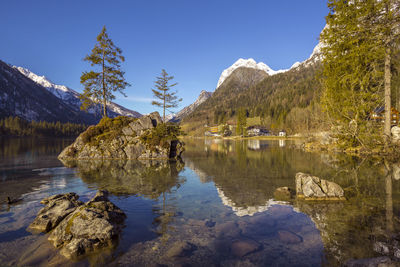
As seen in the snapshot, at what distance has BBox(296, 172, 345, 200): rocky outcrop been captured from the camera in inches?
456

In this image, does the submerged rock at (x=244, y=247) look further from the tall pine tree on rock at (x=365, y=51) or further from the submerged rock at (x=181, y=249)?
the tall pine tree on rock at (x=365, y=51)

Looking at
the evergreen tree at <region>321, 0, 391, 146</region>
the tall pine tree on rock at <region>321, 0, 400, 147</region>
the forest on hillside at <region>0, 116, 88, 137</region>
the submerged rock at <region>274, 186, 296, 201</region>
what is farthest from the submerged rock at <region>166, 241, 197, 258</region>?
the forest on hillside at <region>0, 116, 88, 137</region>

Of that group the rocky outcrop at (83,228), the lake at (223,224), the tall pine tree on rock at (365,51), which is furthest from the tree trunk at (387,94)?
the rocky outcrop at (83,228)

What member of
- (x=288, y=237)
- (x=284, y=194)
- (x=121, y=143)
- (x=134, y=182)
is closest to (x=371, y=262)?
(x=288, y=237)

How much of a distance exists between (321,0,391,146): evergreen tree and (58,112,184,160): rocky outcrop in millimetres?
22420

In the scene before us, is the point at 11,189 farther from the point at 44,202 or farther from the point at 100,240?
the point at 100,240

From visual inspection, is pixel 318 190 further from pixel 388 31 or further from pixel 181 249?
pixel 388 31

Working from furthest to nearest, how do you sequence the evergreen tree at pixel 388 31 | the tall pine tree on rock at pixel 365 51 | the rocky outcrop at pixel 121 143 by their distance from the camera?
the rocky outcrop at pixel 121 143 < the tall pine tree on rock at pixel 365 51 < the evergreen tree at pixel 388 31

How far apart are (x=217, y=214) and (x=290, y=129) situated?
135853mm

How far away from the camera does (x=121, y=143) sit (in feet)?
103

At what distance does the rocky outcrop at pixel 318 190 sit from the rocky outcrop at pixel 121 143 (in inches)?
872

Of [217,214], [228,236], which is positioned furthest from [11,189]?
[228,236]

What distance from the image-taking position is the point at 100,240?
7.00 meters

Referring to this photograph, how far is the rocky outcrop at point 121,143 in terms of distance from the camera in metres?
30.8
